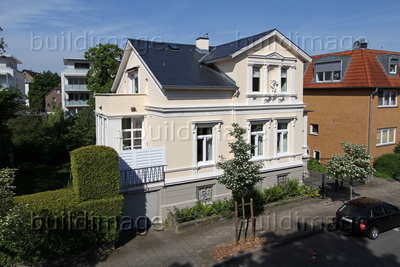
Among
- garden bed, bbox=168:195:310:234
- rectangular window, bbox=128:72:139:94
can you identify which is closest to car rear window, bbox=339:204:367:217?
garden bed, bbox=168:195:310:234

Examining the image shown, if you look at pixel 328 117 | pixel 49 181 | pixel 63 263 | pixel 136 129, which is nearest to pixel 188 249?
pixel 63 263

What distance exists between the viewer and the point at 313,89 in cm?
2808

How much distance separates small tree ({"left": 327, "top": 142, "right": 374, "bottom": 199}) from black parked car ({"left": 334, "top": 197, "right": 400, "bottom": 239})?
1993 mm

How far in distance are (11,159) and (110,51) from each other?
13652 millimetres

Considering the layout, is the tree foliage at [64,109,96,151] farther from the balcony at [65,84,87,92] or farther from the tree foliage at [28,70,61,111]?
the tree foliage at [28,70,61,111]

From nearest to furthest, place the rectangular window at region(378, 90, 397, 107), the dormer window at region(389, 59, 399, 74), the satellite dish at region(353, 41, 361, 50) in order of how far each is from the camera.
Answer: the rectangular window at region(378, 90, 397, 107), the dormer window at region(389, 59, 399, 74), the satellite dish at region(353, 41, 361, 50)

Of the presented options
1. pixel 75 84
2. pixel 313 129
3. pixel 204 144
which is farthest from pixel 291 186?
pixel 75 84

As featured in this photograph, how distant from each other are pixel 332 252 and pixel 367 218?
241 cm

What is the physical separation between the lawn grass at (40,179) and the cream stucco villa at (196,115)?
5.44 meters

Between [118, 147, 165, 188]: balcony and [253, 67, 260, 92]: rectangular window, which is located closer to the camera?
[118, 147, 165, 188]: balcony

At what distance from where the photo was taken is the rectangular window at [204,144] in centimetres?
1652

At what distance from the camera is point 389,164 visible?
957 inches

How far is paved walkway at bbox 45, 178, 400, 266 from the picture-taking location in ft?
39.8

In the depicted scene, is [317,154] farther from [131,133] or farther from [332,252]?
[131,133]
